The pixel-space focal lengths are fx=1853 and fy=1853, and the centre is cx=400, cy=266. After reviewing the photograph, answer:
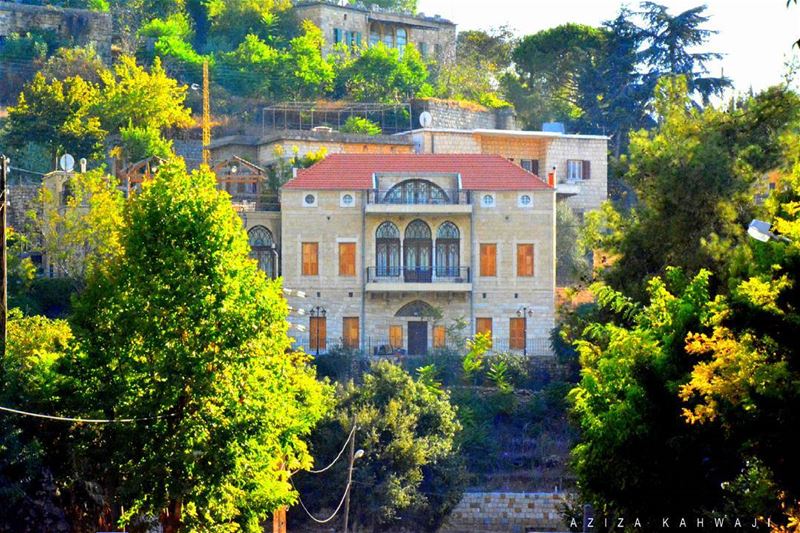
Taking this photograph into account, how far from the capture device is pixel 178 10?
3807 inches

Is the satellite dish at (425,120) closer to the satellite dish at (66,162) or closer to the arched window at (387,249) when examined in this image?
the arched window at (387,249)

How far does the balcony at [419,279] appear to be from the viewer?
197 ft

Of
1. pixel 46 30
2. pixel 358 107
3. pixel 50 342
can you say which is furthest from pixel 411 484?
pixel 46 30

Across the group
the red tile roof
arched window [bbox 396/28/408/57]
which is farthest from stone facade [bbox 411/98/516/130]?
the red tile roof

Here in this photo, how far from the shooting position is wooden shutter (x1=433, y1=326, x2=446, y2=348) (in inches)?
2361

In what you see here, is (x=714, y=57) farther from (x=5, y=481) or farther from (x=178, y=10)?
(x=5, y=481)

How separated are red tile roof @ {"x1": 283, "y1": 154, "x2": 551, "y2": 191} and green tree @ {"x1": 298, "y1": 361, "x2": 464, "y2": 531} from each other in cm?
1307

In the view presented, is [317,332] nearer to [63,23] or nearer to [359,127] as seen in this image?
[359,127]

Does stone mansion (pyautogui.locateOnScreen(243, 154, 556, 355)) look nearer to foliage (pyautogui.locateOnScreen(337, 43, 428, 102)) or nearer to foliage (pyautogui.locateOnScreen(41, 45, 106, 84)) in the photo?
foliage (pyautogui.locateOnScreen(337, 43, 428, 102))

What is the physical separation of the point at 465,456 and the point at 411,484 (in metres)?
5.20

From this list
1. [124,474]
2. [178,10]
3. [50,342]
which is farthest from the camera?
[178,10]

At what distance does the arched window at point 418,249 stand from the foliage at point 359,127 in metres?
15.0

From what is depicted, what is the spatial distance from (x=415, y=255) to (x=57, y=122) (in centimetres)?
1952

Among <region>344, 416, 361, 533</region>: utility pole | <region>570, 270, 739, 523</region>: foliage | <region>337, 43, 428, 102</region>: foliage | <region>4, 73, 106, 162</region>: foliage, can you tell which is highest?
<region>337, 43, 428, 102</region>: foliage
